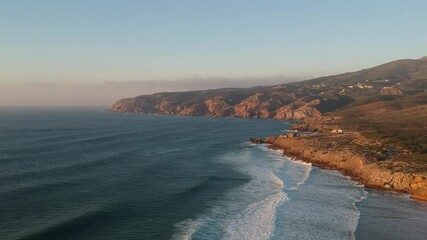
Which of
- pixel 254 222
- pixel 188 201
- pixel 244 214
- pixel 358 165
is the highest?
pixel 188 201

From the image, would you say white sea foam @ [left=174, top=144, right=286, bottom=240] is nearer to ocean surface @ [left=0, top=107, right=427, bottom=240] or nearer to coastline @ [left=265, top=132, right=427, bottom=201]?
ocean surface @ [left=0, top=107, right=427, bottom=240]

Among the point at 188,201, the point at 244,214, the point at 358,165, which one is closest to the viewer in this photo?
the point at 244,214

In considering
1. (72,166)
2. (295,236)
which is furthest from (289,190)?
(72,166)

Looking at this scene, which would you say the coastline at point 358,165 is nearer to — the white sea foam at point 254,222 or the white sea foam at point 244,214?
the white sea foam at point 244,214

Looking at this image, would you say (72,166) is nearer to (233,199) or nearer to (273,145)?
(233,199)

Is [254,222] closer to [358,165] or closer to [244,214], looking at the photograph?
[244,214]

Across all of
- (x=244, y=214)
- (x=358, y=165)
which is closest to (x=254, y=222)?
(x=244, y=214)

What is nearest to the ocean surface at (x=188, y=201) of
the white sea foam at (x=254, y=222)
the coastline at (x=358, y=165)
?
the white sea foam at (x=254, y=222)
